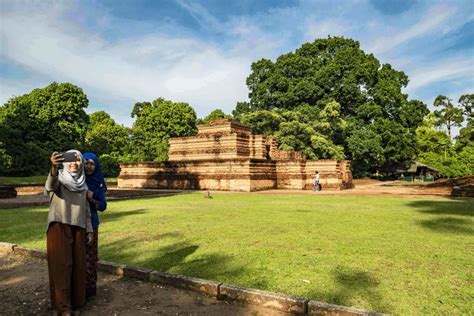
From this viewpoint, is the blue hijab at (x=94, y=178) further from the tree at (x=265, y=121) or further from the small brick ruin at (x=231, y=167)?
the tree at (x=265, y=121)

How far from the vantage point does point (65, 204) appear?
416cm

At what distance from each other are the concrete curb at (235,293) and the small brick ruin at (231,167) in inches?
685

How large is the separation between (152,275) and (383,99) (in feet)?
132

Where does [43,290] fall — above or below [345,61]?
below

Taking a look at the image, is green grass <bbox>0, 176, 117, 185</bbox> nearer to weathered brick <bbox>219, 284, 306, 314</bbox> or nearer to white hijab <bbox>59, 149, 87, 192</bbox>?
white hijab <bbox>59, 149, 87, 192</bbox>

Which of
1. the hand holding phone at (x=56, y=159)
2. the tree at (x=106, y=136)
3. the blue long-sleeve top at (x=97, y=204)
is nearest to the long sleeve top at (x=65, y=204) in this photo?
the hand holding phone at (x=56, y=159)

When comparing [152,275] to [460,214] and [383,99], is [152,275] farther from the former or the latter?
[383,99]

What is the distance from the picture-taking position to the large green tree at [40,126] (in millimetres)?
30891

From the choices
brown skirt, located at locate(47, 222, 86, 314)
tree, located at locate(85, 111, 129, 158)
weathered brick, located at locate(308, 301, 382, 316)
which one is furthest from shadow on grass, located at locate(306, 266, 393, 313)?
tree, located at locate(85, 111, 129, 158)

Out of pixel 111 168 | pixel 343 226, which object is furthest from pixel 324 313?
pixel 111 168

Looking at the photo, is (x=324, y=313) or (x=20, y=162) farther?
(x=20, y=162)

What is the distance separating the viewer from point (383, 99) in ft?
131

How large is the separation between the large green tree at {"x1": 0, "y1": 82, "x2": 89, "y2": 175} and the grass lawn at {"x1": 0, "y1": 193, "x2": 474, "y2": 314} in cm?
2345

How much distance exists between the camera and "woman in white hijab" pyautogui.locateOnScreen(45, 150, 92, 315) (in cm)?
397
